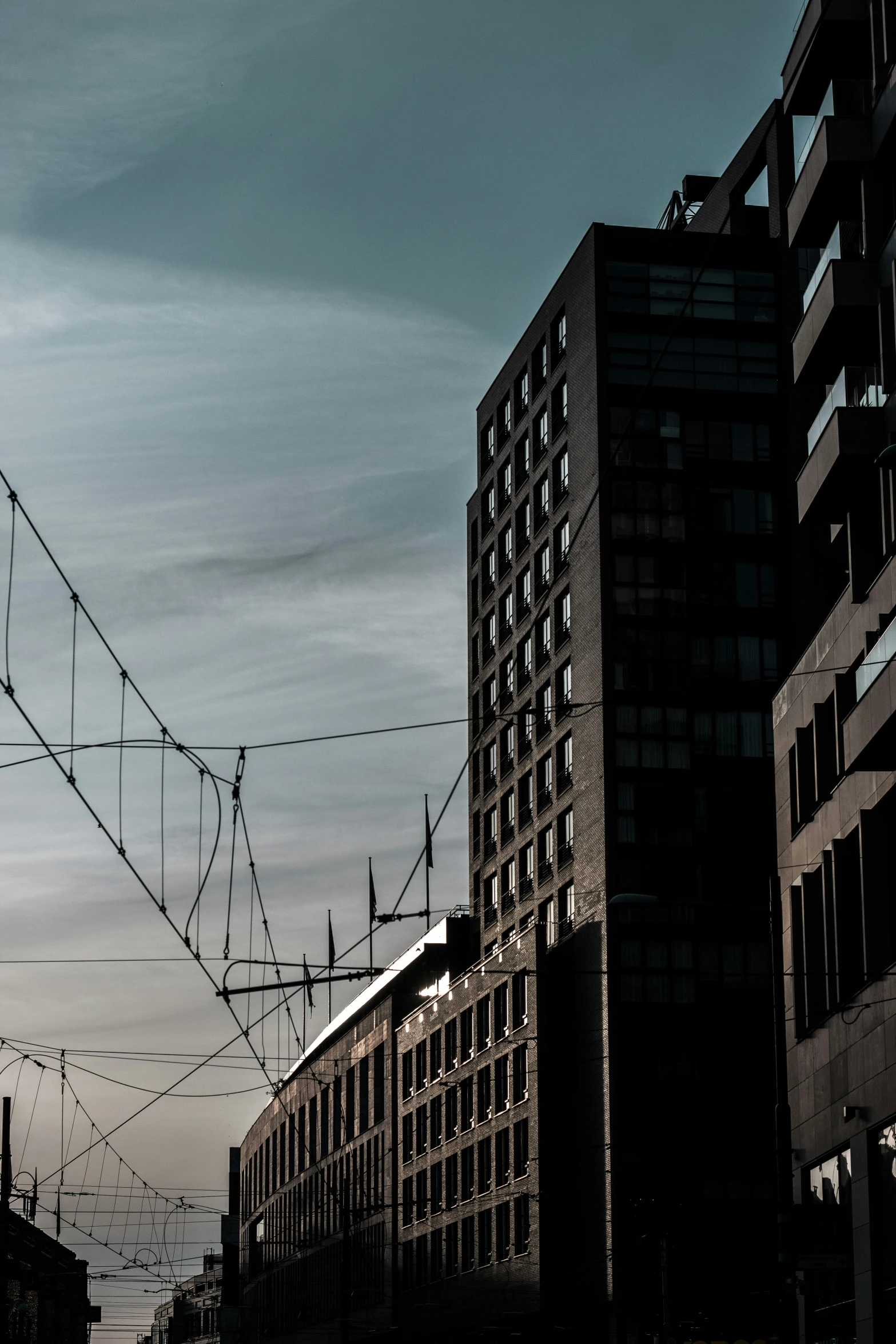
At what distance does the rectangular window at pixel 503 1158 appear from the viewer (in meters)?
75.6

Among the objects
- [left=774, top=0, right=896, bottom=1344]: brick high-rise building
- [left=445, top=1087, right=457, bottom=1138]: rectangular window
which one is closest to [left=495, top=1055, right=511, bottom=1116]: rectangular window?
[left=445, top=1087, right=457, bottom=1138]: rectangular window

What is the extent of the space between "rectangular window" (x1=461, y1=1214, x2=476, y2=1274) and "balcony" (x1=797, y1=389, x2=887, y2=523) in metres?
50.1

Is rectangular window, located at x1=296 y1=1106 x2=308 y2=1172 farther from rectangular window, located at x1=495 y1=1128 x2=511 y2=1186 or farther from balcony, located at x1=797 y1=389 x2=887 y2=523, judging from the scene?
balcony, located at x1=797 y1=389 x2=887 y2=523

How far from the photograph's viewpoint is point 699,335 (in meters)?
79.2

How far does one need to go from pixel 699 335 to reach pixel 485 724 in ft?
75.7

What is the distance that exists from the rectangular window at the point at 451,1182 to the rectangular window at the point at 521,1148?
1007 cm

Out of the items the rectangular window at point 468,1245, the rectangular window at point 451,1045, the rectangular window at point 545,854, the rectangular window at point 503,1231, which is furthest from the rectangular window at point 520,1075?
the rectangular window at point 451,1045

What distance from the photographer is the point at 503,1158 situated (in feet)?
252

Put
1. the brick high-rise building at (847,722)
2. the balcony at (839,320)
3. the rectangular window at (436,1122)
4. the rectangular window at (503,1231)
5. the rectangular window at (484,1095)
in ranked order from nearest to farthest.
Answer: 1. the brick high-rise building at (847,722)
2. the balcony at (839,320)
3. the rectangular window at (503,1231)
4. the rectangular window at (484,1095)
5. the rectangular window at (436,1122)

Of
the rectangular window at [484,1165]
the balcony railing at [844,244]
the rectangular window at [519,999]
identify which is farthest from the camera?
the rectangular window at [484,1165]

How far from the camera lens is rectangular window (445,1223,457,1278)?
8288 cm

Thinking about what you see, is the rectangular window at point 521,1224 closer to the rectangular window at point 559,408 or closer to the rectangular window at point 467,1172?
the rectangular window at point 467,1172

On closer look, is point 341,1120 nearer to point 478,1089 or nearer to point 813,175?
point 478,1089

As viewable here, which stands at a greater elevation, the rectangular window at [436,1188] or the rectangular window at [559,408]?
the rectangular window at [559,408]
